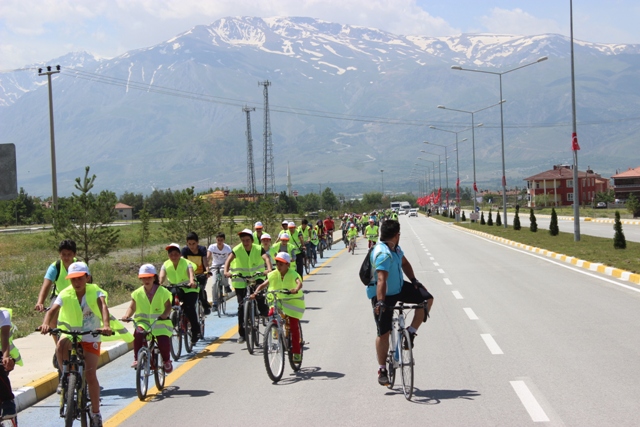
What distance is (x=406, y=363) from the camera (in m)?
7.92

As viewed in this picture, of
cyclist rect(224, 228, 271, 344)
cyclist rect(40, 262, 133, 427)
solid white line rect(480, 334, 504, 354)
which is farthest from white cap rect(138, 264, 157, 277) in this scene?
solid white line rect(480, 334, 504, 354)

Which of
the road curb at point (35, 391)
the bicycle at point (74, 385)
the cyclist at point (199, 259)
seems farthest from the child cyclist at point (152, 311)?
the cyclist at point (199, 259)

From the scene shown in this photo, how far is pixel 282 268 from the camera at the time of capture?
982 cm

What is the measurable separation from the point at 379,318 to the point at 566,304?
24.7 ft

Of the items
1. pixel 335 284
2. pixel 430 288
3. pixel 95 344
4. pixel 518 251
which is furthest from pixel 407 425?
pixel 518 251

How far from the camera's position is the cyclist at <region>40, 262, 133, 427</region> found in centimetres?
732

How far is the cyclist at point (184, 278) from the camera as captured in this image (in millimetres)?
11133

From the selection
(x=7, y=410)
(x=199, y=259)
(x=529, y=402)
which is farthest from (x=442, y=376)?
(x=199, y=259)

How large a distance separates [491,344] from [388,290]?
3126 millimetres

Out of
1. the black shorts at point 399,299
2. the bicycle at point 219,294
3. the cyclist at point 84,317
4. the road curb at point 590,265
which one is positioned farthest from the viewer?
the road curb at point 590,265

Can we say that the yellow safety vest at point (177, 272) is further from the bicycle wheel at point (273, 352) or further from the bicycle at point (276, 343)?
the bicycle wheel at point (273, 352)

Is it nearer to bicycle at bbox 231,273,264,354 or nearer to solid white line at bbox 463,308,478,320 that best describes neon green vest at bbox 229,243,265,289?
bicycle at bbox 231,273,264,354

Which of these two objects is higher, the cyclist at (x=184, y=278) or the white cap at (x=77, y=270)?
the white cap at (x=77, y=270)

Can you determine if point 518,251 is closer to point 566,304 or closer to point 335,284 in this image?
point 335,284
